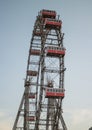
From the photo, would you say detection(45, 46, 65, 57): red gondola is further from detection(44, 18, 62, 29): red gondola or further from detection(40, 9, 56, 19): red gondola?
detection(40, 9, 56, 19): red gondola

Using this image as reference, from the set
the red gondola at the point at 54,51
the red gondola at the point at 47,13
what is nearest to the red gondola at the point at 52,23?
the red gondola at the point at 47,13

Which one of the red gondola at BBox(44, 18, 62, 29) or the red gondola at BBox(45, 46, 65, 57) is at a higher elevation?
the red gondola at BBox(44, 18, 62, 29)

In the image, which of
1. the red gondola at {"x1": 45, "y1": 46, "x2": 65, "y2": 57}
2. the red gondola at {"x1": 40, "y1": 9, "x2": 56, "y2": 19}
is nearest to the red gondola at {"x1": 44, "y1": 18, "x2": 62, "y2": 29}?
the red gondola at {"x1": 40, "y1": 9, "x2": 56, "y2": 19}

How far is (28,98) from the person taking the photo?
5600 centimetres

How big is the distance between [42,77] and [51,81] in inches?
220

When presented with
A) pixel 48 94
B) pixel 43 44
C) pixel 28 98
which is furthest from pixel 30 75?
pixel 48 94

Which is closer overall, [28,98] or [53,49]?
[53,49]

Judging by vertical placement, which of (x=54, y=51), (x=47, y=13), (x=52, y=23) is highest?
(x=47, y=13)

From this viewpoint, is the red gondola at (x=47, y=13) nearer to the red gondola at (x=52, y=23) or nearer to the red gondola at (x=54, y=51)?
the red gondola at (x=52, y=23)

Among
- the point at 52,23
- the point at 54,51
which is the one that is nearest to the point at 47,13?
the point at 52,23

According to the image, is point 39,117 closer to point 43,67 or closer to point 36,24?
point 43,67

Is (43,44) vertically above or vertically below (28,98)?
above

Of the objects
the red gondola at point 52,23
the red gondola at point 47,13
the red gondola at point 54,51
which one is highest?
the red gondola at point 47,13

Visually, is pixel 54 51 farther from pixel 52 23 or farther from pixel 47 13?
pixel 47 13
